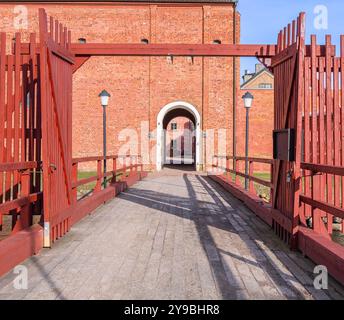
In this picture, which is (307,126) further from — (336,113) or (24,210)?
(24,210)

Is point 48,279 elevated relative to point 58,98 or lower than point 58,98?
lower

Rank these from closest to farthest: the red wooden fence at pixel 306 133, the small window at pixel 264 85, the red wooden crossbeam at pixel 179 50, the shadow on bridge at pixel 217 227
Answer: the shadow on bridge at pixel 217 227, the red wooden fence at pixel 306 133, the red wooden crossbeam at pixel 179 50, the small window at pixel 264 85

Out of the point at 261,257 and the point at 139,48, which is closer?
the point at 261,257

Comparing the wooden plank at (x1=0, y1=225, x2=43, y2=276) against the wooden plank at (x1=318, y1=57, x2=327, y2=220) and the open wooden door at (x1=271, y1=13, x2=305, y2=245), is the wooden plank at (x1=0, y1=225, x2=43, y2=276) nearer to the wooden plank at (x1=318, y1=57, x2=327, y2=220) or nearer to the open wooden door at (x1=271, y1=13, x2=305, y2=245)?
the open wooden door at (x1=271, y1=13, x2=305, y2=245)

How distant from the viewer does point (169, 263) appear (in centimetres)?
430

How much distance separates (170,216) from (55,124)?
295 centimetres

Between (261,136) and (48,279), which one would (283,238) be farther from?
(261,136)

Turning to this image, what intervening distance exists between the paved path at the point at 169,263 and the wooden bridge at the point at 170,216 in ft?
0.05

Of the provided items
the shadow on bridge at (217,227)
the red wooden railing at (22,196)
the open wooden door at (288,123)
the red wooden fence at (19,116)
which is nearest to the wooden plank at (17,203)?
the red wooden railing at (22,196)

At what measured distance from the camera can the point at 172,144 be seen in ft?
158

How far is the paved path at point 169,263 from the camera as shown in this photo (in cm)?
341

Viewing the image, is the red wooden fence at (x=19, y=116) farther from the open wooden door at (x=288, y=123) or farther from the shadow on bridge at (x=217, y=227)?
the open wooden door at (x=288, y=123)

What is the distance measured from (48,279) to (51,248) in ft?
4.25

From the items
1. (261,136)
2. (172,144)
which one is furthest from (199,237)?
(172,144)
